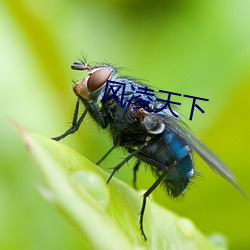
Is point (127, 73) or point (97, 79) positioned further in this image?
point (127, 73)

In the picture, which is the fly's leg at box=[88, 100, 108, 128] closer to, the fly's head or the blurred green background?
the fly's head

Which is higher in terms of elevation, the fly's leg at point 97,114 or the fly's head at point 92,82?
the fly's head at point 92,82

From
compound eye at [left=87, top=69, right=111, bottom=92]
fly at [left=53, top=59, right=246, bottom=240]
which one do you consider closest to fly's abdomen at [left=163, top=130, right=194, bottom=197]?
fly at [left=53, top=59, right=246, bottom=240]

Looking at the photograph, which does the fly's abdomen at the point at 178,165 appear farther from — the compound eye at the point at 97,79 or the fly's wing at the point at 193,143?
the compound eye at the point at 97,79

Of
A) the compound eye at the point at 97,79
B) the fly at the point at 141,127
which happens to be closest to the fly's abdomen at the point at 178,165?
the fly at the point at 141,127

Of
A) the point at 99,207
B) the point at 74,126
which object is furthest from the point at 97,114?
the point at 99,207

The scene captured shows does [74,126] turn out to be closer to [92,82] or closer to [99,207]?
[92,82]
